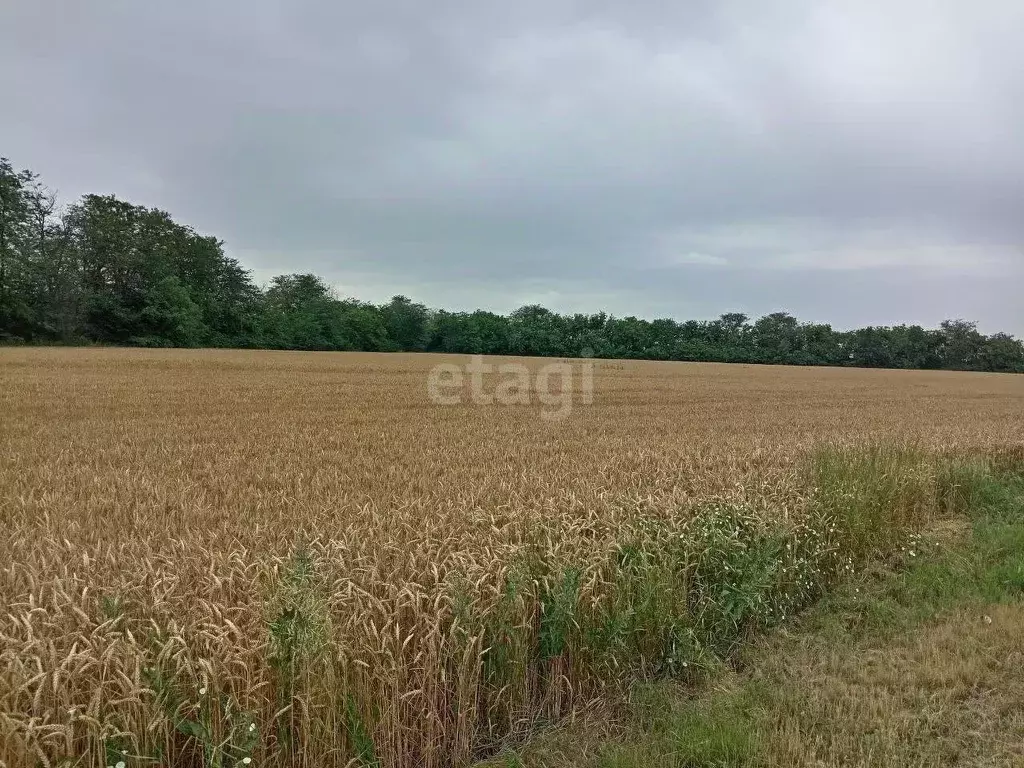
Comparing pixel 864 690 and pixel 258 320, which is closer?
pixel 864 690

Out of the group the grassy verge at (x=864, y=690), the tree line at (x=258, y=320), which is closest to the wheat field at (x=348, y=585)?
the grassy verge at (x=864, y=690)

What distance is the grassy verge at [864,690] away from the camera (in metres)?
3.29

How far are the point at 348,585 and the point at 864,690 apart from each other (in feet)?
11.5

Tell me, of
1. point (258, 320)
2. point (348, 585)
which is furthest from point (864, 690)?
point (258, 320)

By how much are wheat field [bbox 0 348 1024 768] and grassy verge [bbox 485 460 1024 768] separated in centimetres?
35

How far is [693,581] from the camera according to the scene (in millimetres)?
5191

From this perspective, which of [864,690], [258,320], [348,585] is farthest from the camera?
[258,320]

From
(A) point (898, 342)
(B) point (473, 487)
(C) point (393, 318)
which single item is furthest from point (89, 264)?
(A) point (898, 342)

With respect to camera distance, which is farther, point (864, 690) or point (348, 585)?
point (864, 690)

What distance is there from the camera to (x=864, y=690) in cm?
394

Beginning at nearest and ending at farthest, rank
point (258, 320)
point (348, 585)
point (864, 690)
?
point (348, 585) < point (864, 690) < point (258, 320)

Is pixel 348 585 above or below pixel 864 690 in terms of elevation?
above

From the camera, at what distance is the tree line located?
52875 mm

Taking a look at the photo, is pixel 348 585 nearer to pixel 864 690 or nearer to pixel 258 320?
pixel 864 690
